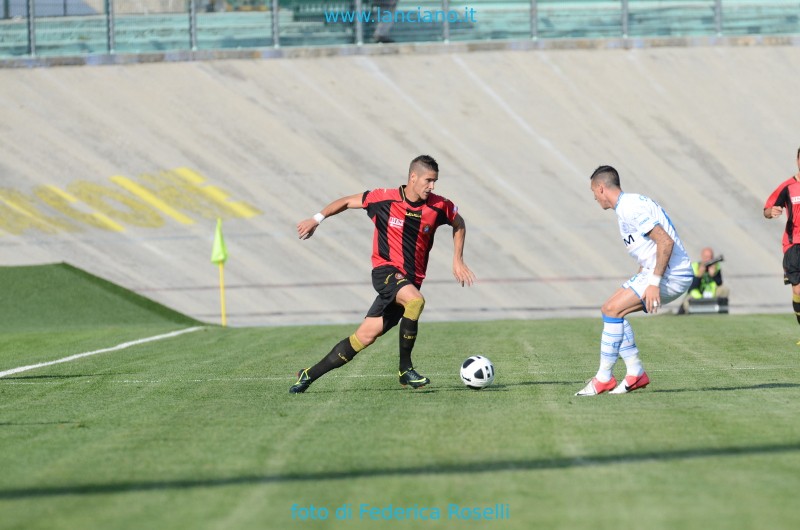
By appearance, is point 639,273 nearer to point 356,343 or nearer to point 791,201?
point 356,343

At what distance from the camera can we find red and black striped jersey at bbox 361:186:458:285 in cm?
1194

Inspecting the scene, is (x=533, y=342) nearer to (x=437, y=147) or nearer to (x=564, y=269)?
(x=564, y=269)

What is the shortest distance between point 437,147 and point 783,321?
18.0 m

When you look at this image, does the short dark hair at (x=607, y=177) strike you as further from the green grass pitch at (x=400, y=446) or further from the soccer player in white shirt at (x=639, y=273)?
the green grass pitch at (x=400, y=446)

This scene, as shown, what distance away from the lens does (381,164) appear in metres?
38.3

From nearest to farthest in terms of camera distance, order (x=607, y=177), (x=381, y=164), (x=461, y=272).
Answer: (x=607, y=177)
(x=461, y=272)
(x=381, y=164)

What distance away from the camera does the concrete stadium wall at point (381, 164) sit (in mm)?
35312

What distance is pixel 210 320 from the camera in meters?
33.3

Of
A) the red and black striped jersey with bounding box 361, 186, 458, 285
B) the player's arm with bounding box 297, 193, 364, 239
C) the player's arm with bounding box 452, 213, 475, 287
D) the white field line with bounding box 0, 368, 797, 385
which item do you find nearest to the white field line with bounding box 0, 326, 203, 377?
the white field line with bounding box 0, 368, 797, 385

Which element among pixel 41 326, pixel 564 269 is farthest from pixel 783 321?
pixel 41 326

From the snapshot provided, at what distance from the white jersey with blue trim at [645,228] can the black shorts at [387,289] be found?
2.14 metres

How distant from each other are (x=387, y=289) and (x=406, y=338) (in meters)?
0.53

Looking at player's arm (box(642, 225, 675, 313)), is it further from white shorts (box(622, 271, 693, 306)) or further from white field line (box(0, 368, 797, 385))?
white field line (box(0, 368, 797, 385))

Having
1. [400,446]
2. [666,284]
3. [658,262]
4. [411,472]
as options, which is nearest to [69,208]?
[666,284]
